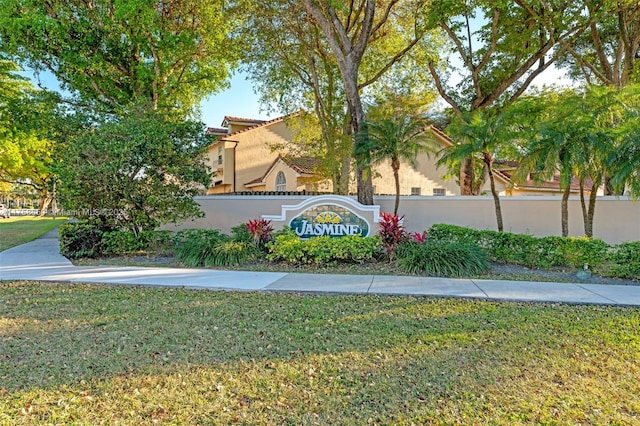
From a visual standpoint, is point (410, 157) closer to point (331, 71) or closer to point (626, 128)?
point (626, 128)

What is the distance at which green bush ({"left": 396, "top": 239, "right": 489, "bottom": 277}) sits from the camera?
8.61 metres

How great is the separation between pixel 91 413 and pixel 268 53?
1577 centimetres

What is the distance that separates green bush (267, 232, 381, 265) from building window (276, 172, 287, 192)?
11.7 meters

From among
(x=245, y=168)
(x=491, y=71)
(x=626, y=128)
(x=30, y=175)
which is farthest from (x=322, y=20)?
(x=30, y=175)

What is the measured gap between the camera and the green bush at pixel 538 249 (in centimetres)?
865

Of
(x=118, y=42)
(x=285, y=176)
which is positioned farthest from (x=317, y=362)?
(x=285, y=176)

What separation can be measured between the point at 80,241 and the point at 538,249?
12.5 m

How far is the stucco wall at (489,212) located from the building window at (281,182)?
624 cm

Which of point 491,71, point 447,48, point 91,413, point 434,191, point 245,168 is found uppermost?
point 447,48

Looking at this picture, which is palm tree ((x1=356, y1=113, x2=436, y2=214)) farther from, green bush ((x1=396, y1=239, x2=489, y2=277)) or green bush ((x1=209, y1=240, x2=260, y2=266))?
green bush ((x1=209, y1=240, x2=260, y2=266))

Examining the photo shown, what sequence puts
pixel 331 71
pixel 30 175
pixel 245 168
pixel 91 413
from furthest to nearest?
pixel 30 175
pixel 245 168
pixel 331 71
pixel 91 413

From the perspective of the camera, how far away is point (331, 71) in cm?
1702

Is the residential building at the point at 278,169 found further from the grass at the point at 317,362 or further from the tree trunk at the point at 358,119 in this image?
the grass at the point at 317,362

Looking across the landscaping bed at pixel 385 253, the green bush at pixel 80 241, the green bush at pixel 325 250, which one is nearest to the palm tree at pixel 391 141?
the landscaping bed at pixel 385 253
